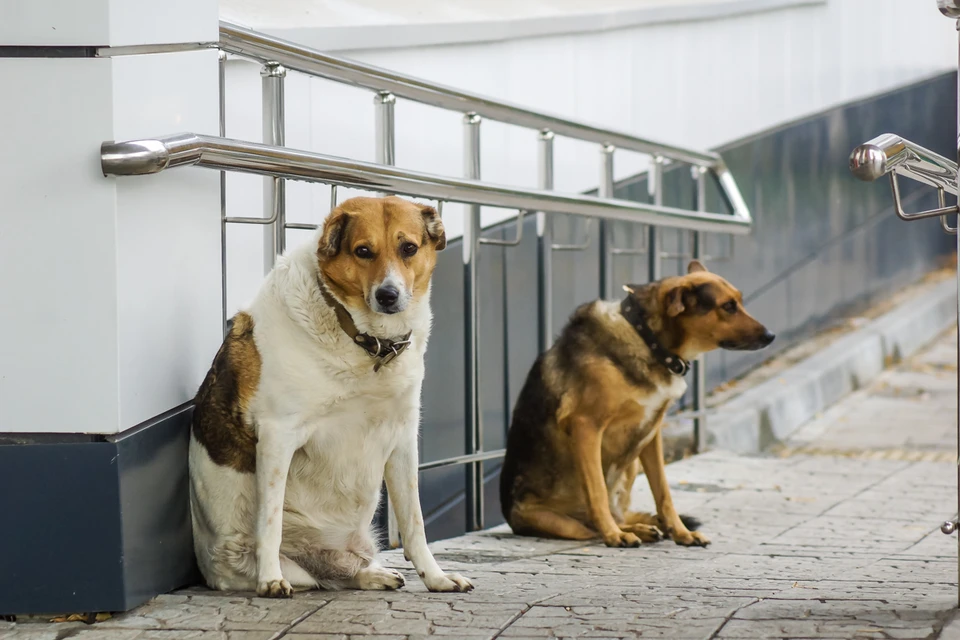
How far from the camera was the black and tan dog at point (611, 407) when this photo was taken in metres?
3.98

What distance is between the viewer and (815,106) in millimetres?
9547

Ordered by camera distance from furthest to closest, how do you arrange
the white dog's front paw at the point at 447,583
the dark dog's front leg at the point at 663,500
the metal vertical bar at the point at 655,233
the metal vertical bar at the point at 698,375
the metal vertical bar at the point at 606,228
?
the metal vertical bar at the point at 698,375
the metal vertical bar at the point at 655,233
the metal vertical bar at the point at 606,228
the dark dog's front leg at the point at 663,500
the white dog's front paw at the point at 447,583

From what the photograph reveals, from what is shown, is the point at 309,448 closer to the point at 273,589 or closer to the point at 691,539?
the point at 273,589

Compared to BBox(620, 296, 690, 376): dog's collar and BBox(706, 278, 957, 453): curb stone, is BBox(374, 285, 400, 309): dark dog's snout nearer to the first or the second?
BBox(620, 296, 690, 376): dog's collar

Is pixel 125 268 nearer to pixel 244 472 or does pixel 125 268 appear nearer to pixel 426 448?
pixel 244 472

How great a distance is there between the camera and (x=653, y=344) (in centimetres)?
403

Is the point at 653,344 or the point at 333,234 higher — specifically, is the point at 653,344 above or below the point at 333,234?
below

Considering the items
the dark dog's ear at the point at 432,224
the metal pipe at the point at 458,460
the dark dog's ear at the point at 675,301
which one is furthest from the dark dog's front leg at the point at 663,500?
the dark dog's ear at the point at 432,224

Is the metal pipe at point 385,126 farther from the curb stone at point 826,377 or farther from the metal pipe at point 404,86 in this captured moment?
the curb stone at point 826,377

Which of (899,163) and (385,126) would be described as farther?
(385,126)

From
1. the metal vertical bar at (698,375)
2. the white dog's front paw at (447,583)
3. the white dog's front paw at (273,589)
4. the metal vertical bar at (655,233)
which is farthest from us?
the metal vertical bar at (698,375)

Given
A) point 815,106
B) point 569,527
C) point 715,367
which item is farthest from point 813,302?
point 569,527

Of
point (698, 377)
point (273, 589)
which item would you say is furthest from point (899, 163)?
point (698, 377)

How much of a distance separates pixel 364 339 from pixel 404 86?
142 cm
